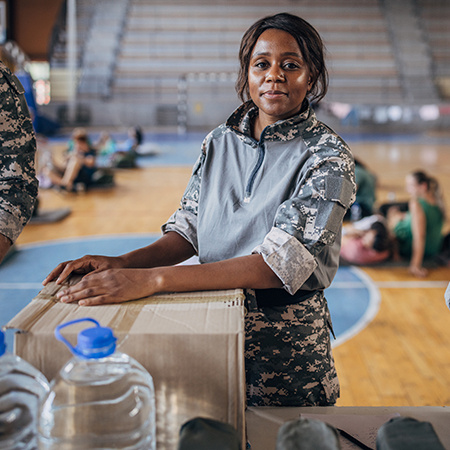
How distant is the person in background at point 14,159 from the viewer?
4.33 ft

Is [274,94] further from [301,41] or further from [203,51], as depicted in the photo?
[203,51]

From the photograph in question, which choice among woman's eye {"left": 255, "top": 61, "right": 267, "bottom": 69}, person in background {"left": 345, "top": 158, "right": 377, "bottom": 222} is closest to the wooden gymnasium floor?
person in background {"left": 345, "top": 158, "right": 377, "bottom": 222}

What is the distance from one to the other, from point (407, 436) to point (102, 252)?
15.2ft

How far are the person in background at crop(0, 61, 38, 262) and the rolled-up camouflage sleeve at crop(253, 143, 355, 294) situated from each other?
2.00ft

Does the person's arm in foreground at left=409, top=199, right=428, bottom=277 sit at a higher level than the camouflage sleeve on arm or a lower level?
lower

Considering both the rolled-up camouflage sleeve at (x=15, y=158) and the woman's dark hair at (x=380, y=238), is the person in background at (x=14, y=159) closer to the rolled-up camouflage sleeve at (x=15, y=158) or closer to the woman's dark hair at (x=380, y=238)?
the rolled-up camouflage sleeve at (x=15, y=158)

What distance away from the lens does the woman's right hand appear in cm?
101

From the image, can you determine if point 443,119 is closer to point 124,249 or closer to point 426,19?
point 426,19

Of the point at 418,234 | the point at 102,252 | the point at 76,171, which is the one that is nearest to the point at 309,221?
the point at 418,234

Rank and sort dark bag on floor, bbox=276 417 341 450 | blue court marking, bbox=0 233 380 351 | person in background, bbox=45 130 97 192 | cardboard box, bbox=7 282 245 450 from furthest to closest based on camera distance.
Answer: person in background, bbox=45 130 97 192 → blue court marking, bbox=0 233 380 351 → cardboard box, bbox=7 282 245 450 → dark bag on floor, bbox=276 417 341 450

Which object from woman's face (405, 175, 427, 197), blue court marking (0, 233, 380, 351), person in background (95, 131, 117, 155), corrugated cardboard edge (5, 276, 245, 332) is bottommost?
person in background (95, 131, 117, 155)

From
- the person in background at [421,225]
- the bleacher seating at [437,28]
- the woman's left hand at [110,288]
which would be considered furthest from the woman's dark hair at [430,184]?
the bleacher seating at [437,28]

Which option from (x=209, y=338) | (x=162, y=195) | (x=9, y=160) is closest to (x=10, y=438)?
(x=209, y=338)

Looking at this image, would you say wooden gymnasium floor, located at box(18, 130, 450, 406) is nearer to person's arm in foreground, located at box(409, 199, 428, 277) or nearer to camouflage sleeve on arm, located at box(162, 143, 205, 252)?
person's arm in foreground, located at box(409, 199, 428, 277)
